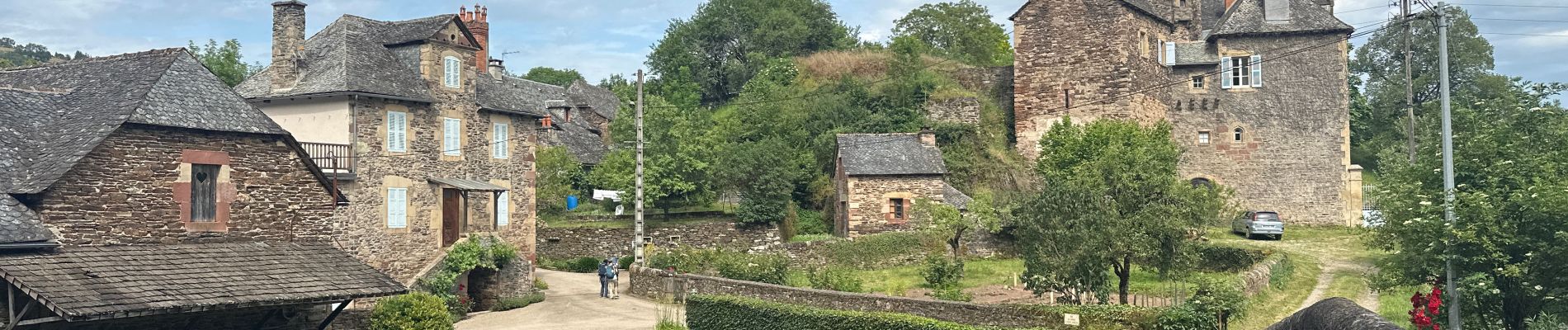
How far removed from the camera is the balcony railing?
1134 inches

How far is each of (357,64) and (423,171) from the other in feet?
9.81

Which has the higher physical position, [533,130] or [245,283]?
[533,130]

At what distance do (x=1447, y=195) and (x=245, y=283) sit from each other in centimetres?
1694

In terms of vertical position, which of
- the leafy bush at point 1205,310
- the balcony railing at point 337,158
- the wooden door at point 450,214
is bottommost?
the leafy bush at point 1205,310

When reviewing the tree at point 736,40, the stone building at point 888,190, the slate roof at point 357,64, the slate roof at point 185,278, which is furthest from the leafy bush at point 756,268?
the tree at point 736,40

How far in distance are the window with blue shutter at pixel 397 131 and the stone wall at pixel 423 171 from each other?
0.38 ft

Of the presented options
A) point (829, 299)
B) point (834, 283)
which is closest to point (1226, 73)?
point (834, 283)

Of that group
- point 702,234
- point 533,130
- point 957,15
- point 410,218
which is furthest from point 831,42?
point 410,218

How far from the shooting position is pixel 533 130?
116ft

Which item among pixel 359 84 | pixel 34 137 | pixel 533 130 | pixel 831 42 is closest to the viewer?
pixel 34 137

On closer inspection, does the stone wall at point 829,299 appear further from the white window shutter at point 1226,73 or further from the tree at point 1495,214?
the white window shutter at point 1226,73

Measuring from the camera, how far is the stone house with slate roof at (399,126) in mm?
29281

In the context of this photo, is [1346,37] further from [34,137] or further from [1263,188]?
[34,137]

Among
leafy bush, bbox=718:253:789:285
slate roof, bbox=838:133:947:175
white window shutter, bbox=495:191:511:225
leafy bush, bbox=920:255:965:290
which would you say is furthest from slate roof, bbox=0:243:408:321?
slate roof, bbox=838:133:947:175
